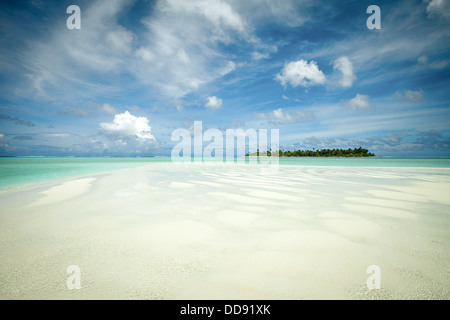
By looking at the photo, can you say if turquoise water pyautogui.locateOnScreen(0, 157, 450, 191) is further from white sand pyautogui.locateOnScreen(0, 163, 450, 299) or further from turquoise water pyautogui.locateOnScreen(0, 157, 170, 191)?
white sand pyautogui.locateOnScreen(0, 163, 450, 299)

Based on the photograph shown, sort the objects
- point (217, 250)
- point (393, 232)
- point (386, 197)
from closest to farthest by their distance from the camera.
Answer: point (217, 250)
point (393, 232)
point (386, 197)

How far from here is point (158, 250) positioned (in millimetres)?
2488

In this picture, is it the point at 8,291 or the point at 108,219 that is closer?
the point at 8,291

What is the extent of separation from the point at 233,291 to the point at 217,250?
77 centimetres

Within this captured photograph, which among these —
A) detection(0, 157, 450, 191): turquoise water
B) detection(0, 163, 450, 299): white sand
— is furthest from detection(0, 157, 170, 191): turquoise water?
detection(0, 163, 450, 299): white sand

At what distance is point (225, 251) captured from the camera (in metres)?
2.45

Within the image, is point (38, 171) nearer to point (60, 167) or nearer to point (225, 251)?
point (60, 167)

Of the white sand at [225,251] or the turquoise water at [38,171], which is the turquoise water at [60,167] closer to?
the turquoise water at [38,171]

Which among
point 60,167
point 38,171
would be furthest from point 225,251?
point 60,167

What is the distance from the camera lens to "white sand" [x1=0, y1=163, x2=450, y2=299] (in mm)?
1755

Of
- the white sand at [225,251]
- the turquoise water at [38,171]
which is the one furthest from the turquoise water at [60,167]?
the white sand at [225,251]
